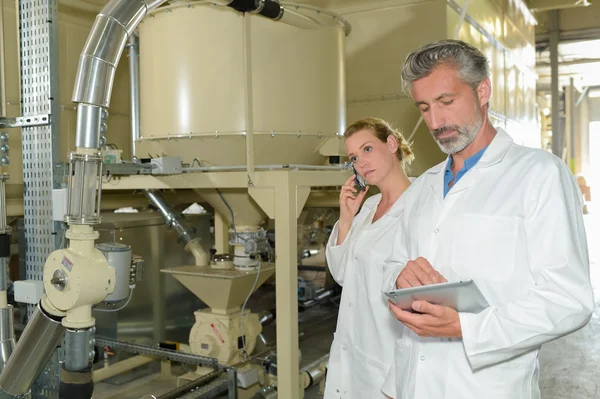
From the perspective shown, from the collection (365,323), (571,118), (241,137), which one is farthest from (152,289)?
(571,118)

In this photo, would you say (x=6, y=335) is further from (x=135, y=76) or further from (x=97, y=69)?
(x=135, y=76)

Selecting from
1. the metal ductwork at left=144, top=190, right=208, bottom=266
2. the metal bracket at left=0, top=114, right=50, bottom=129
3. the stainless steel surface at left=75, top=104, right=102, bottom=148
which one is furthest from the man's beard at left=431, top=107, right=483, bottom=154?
the metal ductwork at left=144, top=190, right=208, bottom=266

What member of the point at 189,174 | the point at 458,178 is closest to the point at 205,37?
the point at 189,174

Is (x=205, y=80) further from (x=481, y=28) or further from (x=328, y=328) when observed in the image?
(x=328, y=328)

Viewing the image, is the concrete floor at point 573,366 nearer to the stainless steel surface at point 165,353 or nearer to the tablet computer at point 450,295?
the stainless steel surface at point 165,353

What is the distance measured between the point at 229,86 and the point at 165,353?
1519 millimetres

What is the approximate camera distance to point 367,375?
6.15ft

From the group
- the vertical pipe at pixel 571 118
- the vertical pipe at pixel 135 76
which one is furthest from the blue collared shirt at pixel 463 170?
the vertical pipe at pixel 571 118

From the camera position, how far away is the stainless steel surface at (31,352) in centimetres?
187

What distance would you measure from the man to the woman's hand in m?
0.66

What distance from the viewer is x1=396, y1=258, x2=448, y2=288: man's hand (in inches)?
48.4

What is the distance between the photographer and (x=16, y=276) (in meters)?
4.80

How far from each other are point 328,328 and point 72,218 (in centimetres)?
371

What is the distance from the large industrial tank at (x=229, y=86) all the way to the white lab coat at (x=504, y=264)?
1530 mm
